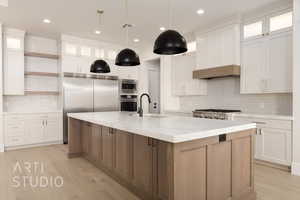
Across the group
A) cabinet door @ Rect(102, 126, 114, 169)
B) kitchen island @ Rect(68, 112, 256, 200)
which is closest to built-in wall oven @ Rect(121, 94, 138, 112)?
cabinet door @ Rect(102, 126, 114, 169)

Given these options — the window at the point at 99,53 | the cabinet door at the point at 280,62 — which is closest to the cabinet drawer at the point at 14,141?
the window at the point at 99,53

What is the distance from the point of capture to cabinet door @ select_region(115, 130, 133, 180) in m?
2.46

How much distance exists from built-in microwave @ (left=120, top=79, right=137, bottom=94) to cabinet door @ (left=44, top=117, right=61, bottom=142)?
83.7 inches

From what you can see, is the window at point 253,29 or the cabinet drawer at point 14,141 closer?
the window at point 253,29

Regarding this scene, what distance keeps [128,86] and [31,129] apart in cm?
295

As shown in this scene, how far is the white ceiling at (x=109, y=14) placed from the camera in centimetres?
357

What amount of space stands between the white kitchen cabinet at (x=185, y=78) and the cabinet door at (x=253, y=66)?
1.19 meters

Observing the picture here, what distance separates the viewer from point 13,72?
4.86 metres

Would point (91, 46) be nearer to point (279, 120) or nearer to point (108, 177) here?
point (108, 177)

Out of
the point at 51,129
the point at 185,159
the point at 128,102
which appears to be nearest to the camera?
the point at 185,159

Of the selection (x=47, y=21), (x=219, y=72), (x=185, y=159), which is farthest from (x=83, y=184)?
(x=47, y=21)

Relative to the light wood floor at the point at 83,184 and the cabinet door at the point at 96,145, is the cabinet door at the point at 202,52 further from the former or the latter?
the cabinet door at the point at 96,145

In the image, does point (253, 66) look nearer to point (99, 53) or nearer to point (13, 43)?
point (99, 53)

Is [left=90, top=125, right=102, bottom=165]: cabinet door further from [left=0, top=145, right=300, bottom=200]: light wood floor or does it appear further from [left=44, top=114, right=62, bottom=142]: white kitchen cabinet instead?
[left=44, top=114, right=62, bottom=142]: white kitchen cabinet
